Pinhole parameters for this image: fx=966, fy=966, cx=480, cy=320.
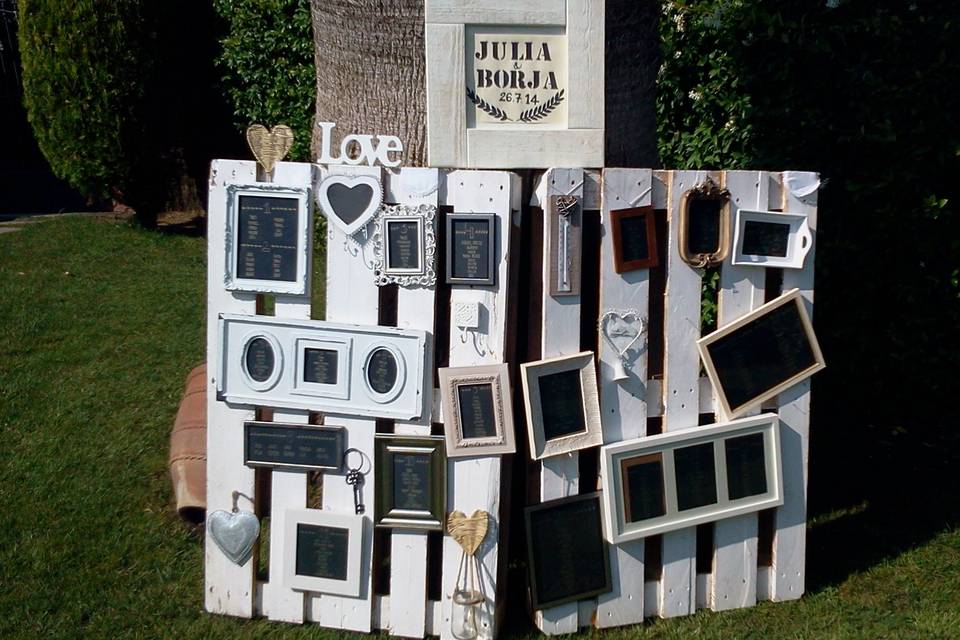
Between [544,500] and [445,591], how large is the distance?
47 centimetres

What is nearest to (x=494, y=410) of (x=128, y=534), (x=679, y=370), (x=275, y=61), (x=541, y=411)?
(x=541, y=411)

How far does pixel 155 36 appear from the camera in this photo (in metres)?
9.22

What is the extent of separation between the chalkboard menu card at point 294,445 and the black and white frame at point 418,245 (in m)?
0.57

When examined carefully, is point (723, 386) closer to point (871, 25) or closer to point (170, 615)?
point (170, 615)

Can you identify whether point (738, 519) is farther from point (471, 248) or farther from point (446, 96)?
point (446, 96)

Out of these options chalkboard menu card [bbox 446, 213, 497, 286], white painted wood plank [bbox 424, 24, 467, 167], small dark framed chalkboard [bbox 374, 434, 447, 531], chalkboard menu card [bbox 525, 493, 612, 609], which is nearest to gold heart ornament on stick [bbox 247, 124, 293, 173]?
white painted wood plank [bbox 424, 24, 467, 167]

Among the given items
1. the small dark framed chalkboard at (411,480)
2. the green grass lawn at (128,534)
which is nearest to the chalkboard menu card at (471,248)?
the small dark framed chalkboard at (411,480)

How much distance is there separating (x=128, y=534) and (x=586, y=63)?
8.66 feet

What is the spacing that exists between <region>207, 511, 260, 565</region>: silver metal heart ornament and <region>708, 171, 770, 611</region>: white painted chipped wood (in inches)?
66.1

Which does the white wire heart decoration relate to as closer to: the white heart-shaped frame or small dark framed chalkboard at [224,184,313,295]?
the white heart-shaped frame

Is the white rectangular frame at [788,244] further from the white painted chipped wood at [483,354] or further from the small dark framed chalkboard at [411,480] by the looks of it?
the small dark framed chalkboard at [411,480]

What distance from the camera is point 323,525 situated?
3.35 m

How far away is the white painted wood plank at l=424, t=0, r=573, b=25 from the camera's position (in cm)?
326

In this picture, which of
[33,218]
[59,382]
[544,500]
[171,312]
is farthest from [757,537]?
[33,218]
